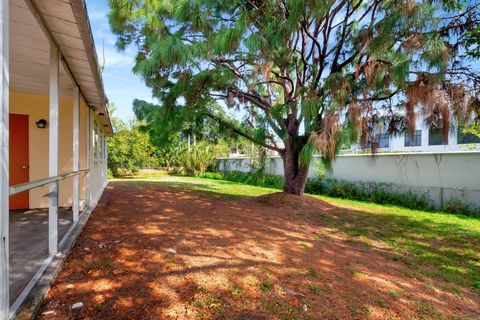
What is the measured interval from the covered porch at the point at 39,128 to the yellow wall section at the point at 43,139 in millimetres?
17

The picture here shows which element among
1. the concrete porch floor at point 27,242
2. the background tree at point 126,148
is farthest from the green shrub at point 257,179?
the background tree at point 126,148

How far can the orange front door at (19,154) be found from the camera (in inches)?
226

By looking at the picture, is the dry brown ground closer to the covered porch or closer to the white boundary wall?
the covered porch

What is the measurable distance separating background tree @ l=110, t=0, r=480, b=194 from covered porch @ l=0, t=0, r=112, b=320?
221 centimetres

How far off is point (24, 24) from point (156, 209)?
465 centimetres

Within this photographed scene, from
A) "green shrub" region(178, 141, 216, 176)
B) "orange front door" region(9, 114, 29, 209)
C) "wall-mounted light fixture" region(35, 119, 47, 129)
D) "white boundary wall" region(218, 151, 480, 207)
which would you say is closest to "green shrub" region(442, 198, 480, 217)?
"white boundary wall" region(218, 151, 480, 207)

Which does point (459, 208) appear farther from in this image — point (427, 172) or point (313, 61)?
point (313, 61)

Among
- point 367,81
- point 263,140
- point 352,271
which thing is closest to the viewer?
point 352,271

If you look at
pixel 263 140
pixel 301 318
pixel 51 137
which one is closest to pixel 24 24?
pixel 51 137

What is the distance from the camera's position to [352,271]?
11.9 feet

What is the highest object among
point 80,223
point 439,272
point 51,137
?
point 51,137

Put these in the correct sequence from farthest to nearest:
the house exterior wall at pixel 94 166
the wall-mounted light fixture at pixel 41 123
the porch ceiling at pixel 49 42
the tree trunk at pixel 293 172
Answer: the tree trunk at pixel 293 172 < the house exterior wall at pixel 94 166 < the wall-mounted light fixture at pixel 41 123 < the porch ceiling at pixel 49 42

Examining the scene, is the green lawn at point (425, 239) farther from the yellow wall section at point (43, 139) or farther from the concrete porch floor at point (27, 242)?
the yellow wall section at point (43, 139)

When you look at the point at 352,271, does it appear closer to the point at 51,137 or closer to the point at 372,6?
the point at 51,137
